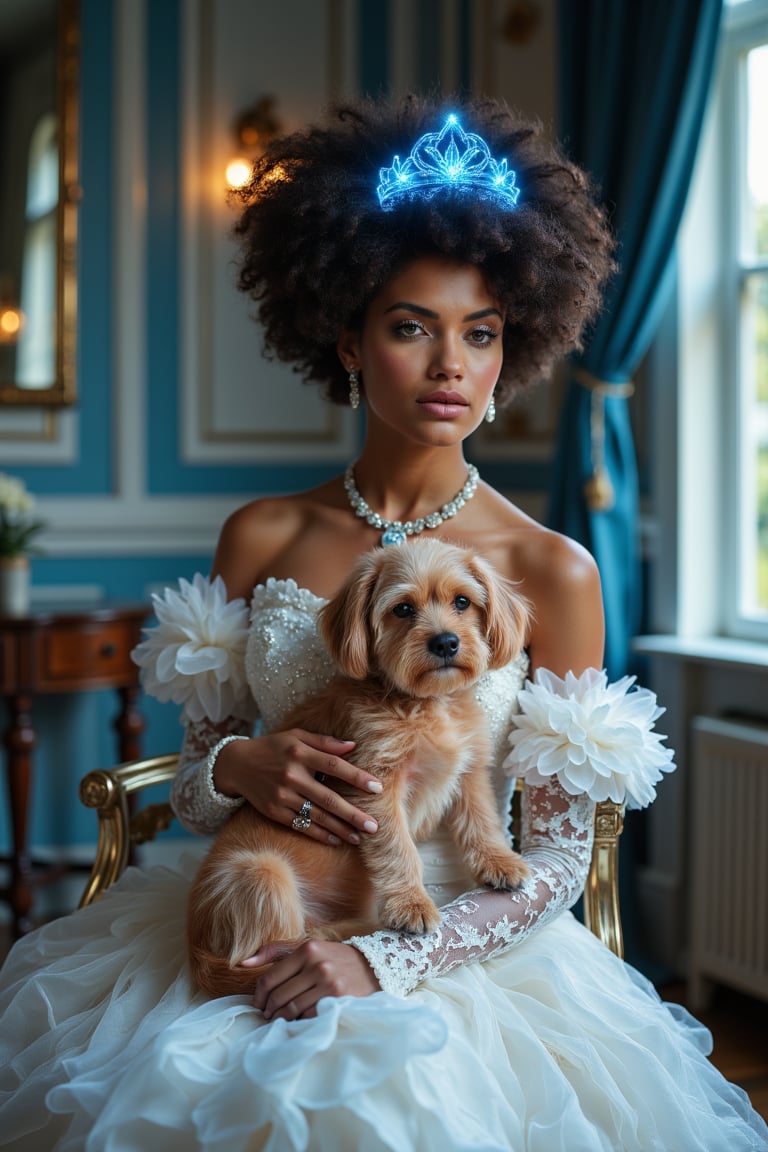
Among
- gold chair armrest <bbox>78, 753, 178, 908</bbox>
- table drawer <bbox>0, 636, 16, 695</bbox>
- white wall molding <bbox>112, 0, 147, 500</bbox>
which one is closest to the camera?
gold chair armrest <bbox>78, 753, 178, 908</bbox>

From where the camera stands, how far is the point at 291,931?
1468mm

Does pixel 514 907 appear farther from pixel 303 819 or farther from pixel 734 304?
pixel 734 304

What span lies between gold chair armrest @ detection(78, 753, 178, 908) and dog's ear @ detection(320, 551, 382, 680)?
2.27 ft

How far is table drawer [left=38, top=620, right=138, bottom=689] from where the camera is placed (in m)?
3.68

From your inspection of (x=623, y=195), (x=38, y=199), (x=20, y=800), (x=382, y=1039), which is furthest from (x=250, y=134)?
(x=382, y=1039)

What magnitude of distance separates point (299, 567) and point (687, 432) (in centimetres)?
179

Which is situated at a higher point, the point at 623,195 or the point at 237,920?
the point at 623,195

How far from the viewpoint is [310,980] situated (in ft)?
4.40

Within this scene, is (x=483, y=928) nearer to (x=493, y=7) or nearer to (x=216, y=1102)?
Result: (x=216, y=1102)

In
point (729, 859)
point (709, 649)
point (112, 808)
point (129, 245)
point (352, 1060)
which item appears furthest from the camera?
point (129, 245)

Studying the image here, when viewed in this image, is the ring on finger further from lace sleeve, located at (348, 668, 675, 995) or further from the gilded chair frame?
the gilded chair frame

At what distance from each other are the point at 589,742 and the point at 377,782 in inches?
13.6

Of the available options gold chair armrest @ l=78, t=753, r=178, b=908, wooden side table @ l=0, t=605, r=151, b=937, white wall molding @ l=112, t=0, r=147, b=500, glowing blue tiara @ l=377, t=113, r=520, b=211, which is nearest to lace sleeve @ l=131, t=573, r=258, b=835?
gold chair armrest @ l=78, t=753, r=178, b=908

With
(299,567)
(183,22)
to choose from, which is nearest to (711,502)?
(299,567)
